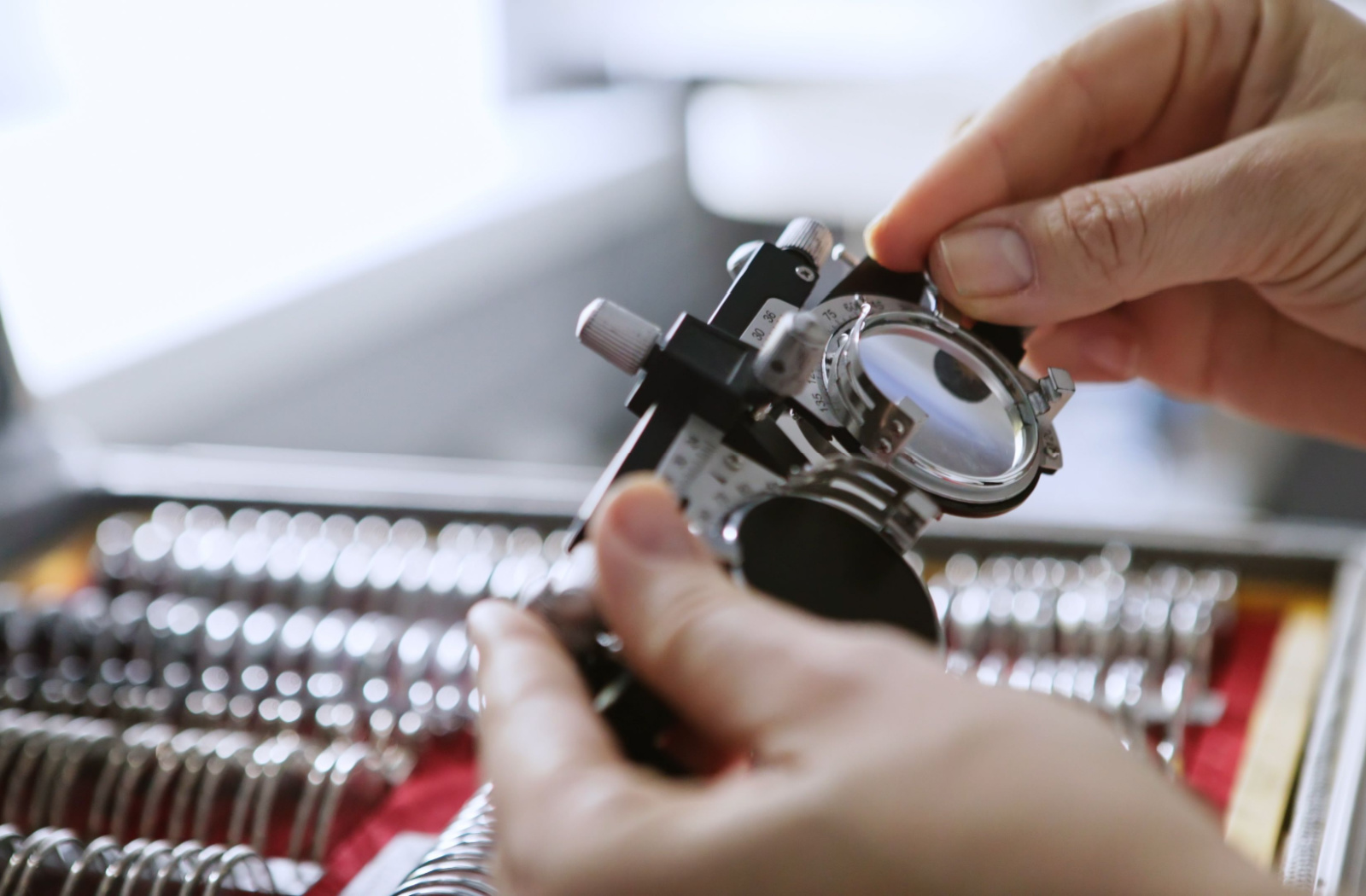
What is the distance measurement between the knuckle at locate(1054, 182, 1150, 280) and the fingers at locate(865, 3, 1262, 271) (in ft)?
0.21

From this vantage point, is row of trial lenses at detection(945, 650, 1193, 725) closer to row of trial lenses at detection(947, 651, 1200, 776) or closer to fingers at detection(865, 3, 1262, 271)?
row of trial lenses at detection(947, 651, 1200, 776)

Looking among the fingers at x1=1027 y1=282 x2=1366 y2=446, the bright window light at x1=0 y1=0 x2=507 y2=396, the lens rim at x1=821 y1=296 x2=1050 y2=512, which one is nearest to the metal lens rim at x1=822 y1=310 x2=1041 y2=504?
the lens rim at x1=821 y1=296 x2=1050 y2=512

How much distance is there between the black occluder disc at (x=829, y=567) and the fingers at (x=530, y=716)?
8cm

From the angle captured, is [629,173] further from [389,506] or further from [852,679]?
[852,679]

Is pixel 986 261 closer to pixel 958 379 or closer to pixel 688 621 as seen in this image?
pixel 958 379

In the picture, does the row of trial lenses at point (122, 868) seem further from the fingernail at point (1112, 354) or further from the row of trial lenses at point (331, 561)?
the fingernail at point (1112, 354)

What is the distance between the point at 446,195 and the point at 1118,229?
1.84 meters

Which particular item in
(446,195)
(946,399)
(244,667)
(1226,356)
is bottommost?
(446,195)

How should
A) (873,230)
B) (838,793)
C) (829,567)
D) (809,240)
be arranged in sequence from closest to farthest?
(838,793), (829,567), (809,240), (873,230)

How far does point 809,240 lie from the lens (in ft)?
1.66

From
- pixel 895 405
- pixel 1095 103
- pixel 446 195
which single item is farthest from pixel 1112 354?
pixel 446 195

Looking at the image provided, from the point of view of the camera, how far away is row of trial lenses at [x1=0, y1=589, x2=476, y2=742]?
0.68 meters

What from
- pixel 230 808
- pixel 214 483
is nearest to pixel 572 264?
pixel 214 483

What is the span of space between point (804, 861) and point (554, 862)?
7 cm
